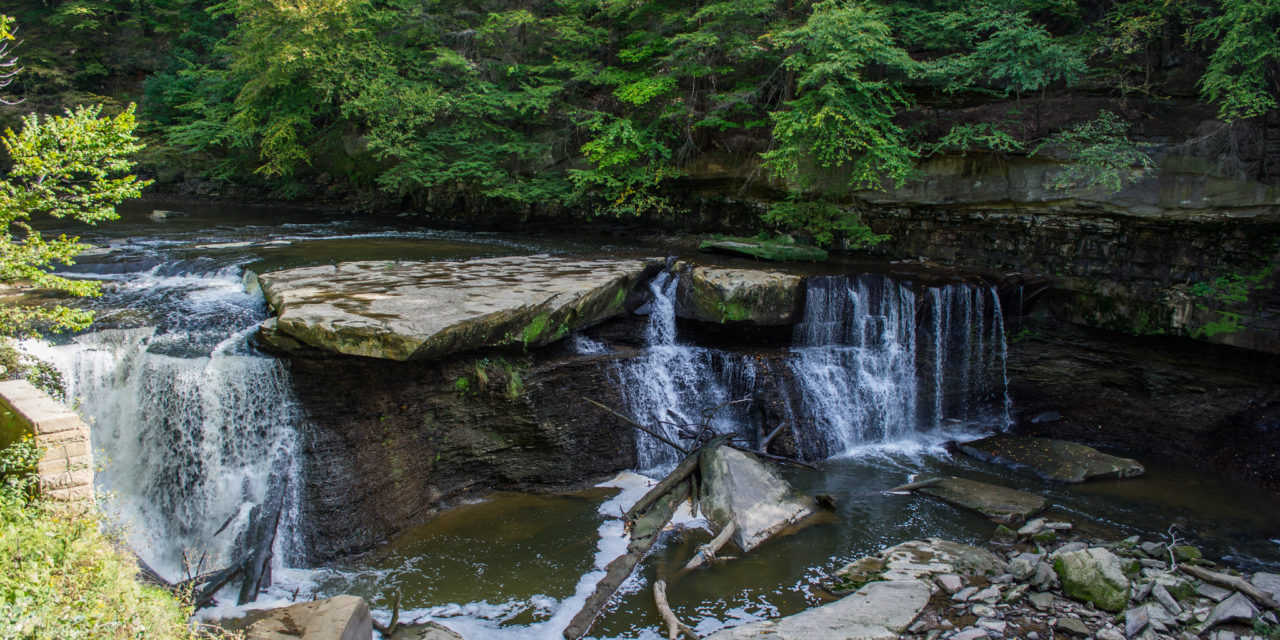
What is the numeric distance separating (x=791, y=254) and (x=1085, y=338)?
4.77 meters

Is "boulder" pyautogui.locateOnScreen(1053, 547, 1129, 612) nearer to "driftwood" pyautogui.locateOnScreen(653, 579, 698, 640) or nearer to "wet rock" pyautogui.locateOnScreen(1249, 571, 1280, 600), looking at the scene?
"wet rock" pyautogui.locateOnScreen(1249, 571, 1280, 600)

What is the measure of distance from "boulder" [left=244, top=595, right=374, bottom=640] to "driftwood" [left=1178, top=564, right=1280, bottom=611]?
7107 mm

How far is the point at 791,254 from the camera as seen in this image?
475 inches

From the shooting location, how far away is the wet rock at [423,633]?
5344 mm

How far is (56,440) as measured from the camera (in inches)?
171

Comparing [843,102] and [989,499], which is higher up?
[843,102]

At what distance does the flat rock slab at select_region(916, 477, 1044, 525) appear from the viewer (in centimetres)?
750

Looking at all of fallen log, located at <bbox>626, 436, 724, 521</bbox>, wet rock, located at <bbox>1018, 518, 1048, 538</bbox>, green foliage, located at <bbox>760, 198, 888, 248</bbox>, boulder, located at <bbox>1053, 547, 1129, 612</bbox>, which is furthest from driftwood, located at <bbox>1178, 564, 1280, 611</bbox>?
green foliage, located at <bbox>760, 198, 888, 248</bbox>

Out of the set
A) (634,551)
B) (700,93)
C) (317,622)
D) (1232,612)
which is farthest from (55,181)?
(700,93)

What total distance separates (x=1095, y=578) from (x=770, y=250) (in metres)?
7.28

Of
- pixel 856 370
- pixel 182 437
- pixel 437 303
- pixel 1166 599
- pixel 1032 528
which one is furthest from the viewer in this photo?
pixel 856 370

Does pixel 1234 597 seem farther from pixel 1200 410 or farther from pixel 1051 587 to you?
pixel 1200 410

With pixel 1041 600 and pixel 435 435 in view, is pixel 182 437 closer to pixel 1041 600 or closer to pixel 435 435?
pixel 435 435

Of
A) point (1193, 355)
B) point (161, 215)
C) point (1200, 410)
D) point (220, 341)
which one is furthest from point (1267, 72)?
point (161, 215)
